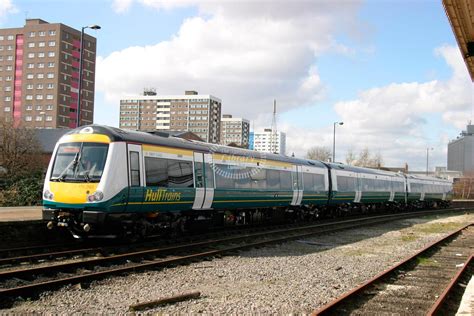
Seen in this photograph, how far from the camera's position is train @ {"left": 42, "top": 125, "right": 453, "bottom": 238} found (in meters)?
11.9

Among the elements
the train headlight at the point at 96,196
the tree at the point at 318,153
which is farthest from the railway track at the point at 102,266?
the tree at the point at 318,153

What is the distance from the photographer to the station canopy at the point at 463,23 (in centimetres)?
1024

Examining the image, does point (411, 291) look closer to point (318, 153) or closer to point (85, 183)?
point (85, 183)

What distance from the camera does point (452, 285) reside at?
9.19 m

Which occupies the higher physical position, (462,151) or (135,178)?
(462,151)

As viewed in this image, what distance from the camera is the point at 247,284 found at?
30.5 feet

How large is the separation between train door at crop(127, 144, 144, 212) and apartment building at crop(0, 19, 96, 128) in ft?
321

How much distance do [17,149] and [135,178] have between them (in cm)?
2771

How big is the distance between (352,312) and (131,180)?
6909 millimetres

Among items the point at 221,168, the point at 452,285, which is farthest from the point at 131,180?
the point at 452,285

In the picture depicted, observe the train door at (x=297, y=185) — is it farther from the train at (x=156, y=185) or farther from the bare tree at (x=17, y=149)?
the bare tree at (x=17, y=149)

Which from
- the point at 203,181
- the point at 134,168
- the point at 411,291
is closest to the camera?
the point at 411,291

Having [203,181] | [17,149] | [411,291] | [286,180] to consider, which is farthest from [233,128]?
[411,291]

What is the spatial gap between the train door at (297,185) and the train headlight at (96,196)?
11.5 m
